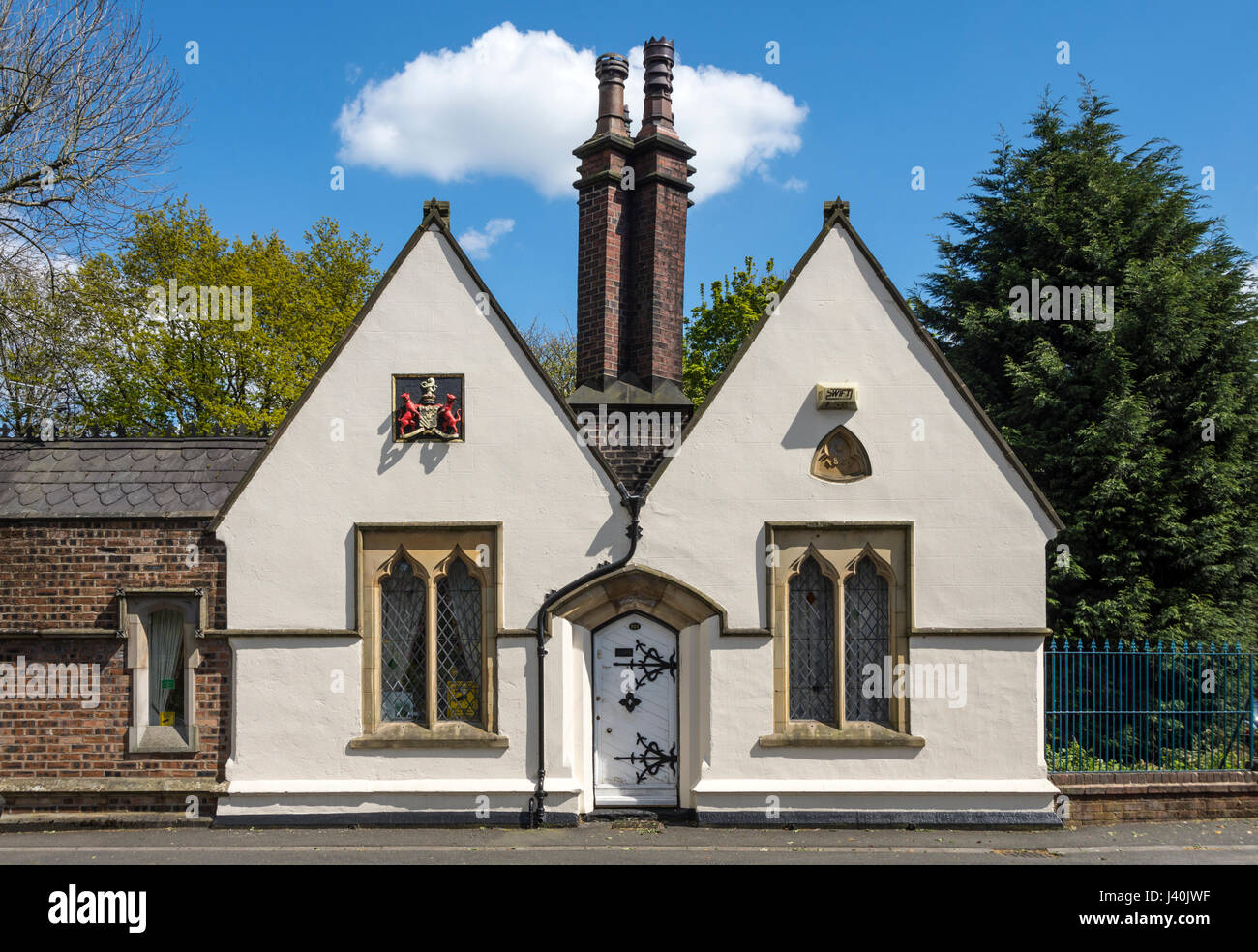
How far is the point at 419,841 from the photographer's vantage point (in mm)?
10188

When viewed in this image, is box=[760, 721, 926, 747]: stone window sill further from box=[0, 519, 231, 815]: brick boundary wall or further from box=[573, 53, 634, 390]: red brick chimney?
box=[0, 519, 231, 815]: brick boundary wall

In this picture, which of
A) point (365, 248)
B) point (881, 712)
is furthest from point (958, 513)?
point (365, 248)

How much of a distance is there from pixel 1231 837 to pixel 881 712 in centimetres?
391

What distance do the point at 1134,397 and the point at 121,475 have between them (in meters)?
15.4

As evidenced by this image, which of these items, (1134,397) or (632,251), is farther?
(1134,397)

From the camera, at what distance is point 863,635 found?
11.0 metres

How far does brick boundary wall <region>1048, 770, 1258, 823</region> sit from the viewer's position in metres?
11.0

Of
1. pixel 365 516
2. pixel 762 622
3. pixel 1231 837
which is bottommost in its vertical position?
pixel 1231 837

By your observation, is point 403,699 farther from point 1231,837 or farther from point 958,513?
point 1231,837

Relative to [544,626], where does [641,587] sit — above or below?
above

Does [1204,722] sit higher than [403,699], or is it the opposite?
[403,699]

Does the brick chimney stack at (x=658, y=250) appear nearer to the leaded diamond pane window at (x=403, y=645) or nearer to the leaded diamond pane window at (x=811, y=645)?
the leaded diamond pane window at (x=811, y=645)

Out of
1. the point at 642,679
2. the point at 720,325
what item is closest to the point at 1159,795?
the point at 642,679

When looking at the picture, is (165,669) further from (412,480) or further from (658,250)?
(658,250)
